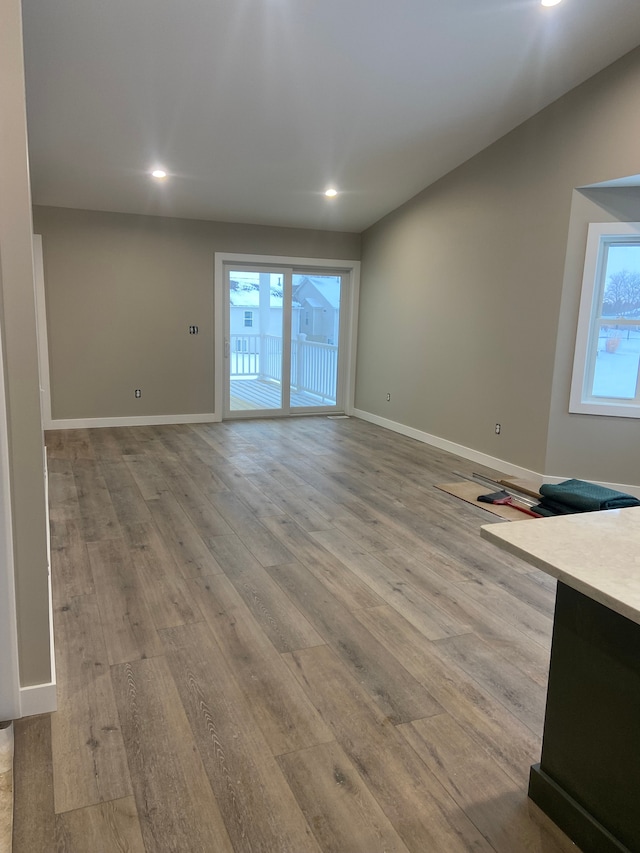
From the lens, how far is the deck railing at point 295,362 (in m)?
7.23

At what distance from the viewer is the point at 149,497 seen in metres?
4.10

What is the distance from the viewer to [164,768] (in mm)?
1646

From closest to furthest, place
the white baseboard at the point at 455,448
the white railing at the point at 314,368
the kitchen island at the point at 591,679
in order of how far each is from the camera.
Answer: the kitchen island at the point at 591,679 → the white baseboard at the point at 455,448 → the white railing at the point at 314,368

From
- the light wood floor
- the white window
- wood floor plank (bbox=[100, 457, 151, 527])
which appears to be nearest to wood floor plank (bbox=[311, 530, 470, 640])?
the light wood floor

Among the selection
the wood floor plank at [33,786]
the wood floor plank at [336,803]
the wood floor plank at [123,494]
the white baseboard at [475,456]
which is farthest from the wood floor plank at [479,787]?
the white baseboard at [475,456]

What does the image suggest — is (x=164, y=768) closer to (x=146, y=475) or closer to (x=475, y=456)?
(x=146, y=475)

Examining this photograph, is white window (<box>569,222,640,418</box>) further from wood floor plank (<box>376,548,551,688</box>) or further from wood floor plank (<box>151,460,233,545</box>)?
wood floor plank (<box>151,460,233,545</box>)

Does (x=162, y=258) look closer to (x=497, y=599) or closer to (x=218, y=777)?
(x=497, y=599)

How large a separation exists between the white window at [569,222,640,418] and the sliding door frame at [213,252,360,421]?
361 cm

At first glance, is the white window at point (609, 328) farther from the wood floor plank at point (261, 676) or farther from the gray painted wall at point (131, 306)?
the gray painted wall at point (131, 306)

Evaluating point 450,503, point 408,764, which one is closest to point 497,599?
point 408,764

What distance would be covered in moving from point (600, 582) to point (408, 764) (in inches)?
37.0

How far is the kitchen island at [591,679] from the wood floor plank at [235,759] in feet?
2.14

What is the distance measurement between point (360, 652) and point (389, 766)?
23.1 inches
